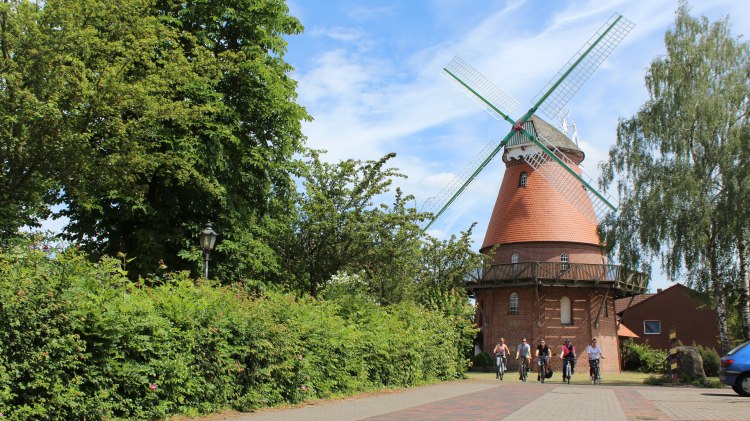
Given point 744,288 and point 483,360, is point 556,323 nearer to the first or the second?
point 483,360

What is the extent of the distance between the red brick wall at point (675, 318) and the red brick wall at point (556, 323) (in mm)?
13013

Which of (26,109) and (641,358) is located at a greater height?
(26,109)

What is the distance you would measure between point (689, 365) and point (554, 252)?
49.1ft

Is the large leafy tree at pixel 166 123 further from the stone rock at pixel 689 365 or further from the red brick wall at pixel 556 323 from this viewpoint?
the red brick wall at pixel 556 323

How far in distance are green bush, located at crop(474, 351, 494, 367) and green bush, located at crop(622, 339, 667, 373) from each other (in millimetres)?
A: 10388

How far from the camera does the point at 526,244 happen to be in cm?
4144

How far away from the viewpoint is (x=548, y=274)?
40.1m

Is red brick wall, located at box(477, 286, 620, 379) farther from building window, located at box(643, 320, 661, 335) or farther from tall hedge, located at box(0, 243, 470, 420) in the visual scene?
tall hedge, located at box(0, 243, 470, 420)

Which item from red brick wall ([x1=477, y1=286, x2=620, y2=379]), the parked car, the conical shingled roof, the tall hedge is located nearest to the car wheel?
the parked car

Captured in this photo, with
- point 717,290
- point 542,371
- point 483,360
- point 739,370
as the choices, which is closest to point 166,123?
point 739,370

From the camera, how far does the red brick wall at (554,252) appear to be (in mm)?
40875

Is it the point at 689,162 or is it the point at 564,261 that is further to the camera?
the point at 564,261

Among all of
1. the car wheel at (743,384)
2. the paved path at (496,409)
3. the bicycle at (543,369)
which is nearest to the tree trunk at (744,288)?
the bicycle at (543,369)

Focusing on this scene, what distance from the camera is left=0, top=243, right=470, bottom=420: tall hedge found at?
7488mm
